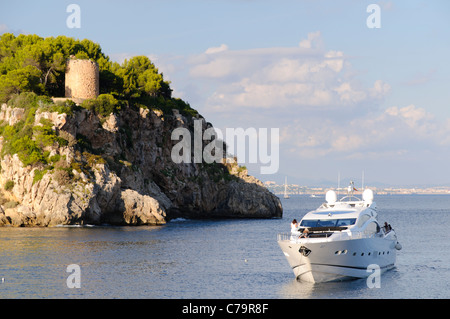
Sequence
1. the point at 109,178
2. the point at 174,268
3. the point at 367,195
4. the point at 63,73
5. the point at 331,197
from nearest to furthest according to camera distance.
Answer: the point at 174,268, the point at 331,197, the point at 367,195, the point at 109,178, the point at 63,73

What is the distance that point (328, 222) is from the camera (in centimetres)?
3562

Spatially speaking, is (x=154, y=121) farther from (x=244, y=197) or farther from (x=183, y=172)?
(x=244, y=197)

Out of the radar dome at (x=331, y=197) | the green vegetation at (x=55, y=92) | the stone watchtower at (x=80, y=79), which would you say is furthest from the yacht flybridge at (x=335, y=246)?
the stone watchtower at (x=80, y=79)

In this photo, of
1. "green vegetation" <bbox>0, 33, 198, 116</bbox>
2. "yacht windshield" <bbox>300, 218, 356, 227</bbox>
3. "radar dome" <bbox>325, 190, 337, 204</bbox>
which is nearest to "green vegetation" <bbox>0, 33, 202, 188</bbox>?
"green vegetation" <bbox>0, 33, 198, 116</bbox>

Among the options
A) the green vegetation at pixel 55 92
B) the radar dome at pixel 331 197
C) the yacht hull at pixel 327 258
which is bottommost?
the yacht hull at pixel 327 258

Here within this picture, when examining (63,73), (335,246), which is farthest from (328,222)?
(63,73)

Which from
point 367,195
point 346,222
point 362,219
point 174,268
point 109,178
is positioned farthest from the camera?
point 109,178

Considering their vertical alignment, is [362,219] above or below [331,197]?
below

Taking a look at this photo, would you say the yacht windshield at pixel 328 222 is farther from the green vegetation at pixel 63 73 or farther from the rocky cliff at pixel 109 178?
the green vegetation at pixel 63 73

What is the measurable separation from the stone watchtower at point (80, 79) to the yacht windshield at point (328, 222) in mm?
49419

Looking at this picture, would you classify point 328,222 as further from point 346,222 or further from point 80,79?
point 80,79

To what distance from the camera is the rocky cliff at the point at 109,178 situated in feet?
213

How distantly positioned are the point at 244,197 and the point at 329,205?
59204mm

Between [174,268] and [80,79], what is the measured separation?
149ft
